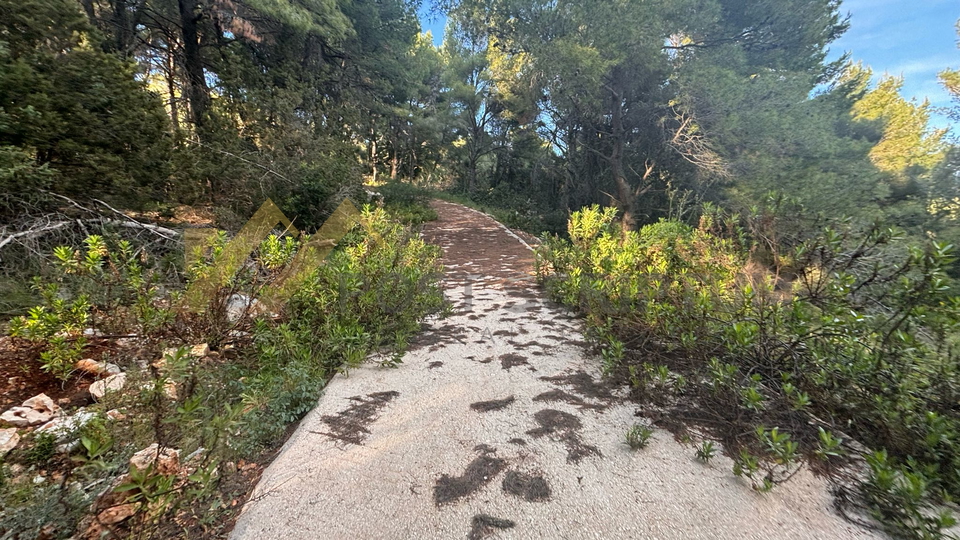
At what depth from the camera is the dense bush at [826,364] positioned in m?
1.67

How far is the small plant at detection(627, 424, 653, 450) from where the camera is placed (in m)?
2.00

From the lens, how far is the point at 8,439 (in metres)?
1.79

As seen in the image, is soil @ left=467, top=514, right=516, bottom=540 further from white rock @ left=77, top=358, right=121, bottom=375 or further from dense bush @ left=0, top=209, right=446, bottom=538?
white rock @ left=77, top=358, right=121, bottom=375

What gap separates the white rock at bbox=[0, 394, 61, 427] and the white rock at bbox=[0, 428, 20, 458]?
5.6 inches

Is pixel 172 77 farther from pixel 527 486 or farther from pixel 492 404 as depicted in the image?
pixel 527 486

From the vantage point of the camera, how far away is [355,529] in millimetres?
1473

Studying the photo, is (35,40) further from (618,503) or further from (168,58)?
(618,503)

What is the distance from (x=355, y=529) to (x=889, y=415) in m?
2.72

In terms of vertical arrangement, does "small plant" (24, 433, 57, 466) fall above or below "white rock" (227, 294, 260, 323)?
below

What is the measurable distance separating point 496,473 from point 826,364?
2163 mm

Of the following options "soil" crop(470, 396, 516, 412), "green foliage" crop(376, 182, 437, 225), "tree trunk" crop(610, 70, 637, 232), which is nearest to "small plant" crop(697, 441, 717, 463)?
"soil" crop(470, 396, 516, 412)

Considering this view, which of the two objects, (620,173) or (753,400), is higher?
(620,173)

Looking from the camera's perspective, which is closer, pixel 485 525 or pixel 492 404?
pixel 485 525

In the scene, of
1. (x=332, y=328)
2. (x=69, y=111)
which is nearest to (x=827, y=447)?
(x=332, y=328)
